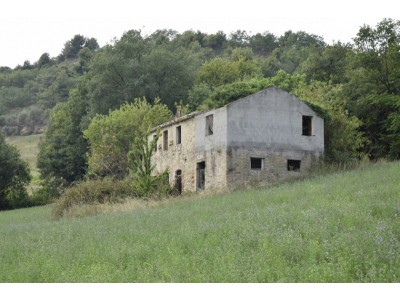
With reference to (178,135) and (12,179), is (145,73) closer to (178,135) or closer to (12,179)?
(12,179)

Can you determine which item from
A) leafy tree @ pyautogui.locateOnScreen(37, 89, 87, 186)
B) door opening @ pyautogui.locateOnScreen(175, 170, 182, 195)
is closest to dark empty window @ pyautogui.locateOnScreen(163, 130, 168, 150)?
door opening @ pyautogui.locateOnScreen(175, 170, 182, 195)

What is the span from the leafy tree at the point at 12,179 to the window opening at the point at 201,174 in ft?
103

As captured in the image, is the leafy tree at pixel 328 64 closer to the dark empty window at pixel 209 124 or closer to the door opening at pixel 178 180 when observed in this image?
the dark empty window at pixel 209 124

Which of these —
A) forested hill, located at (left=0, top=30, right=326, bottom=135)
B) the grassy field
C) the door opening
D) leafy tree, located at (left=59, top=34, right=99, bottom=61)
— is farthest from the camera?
leafy tree, located at (left=59, top=34, right=99, bottom=61)

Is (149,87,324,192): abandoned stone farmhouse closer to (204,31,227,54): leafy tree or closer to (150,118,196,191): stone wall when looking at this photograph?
(150,118,196,191): stone wall

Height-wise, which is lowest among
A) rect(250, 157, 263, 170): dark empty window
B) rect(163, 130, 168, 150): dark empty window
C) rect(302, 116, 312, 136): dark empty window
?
rect(250, 157, 263, 170): dark empty window

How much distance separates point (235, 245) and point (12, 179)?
57.2m

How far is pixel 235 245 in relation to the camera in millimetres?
17469

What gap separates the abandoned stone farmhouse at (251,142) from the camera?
4062cm

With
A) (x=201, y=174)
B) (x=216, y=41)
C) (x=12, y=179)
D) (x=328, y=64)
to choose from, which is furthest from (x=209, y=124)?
(x=216, y=41)

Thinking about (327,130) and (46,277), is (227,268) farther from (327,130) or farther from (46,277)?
(327,130)

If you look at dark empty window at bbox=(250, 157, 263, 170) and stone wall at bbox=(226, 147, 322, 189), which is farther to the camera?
dark empty window at bbox=(250, 157, 263, 170)

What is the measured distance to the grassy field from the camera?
561 inches

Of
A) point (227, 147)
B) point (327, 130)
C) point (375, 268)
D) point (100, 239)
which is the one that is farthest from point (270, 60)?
point (375, 268)
